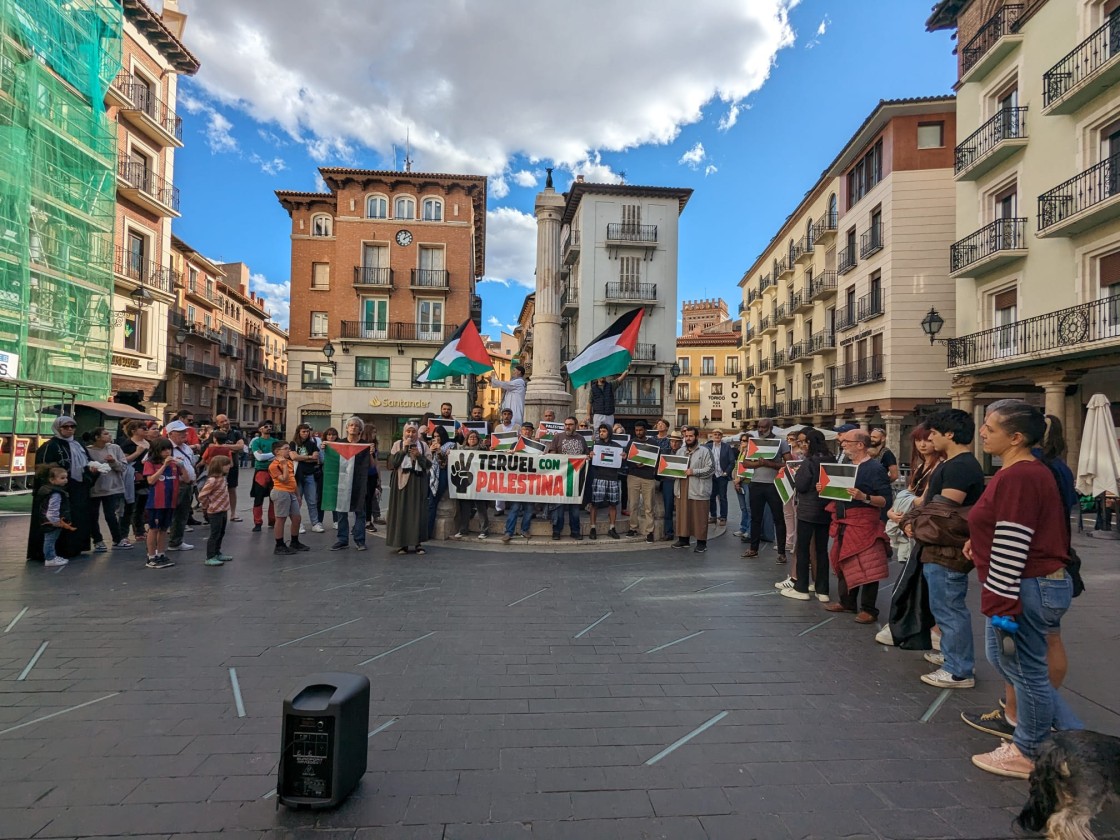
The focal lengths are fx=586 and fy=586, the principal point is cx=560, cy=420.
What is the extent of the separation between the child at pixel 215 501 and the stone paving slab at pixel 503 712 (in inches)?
39.4

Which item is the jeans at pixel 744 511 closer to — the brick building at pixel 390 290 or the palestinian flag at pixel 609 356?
the palestinian flag at pixel 609 356

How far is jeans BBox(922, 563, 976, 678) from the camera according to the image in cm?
409

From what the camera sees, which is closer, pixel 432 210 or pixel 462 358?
pixel 462 358

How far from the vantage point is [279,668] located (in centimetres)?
426

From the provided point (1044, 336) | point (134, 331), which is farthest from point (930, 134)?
point (134, 331)

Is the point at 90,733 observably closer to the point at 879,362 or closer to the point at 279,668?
the point at 279,668

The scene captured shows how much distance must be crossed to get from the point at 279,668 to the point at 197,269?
50.6 m

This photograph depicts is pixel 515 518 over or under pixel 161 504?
under

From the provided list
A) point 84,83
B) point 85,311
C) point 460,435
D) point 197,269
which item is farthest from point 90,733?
point 197,269

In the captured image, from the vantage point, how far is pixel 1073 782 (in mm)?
2363

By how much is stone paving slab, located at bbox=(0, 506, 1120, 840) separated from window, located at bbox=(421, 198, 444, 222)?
3205 cm

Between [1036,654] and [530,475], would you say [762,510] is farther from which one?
[1036,654]

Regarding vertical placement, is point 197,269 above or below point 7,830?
above

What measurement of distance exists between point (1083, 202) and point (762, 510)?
15420 millimetres
